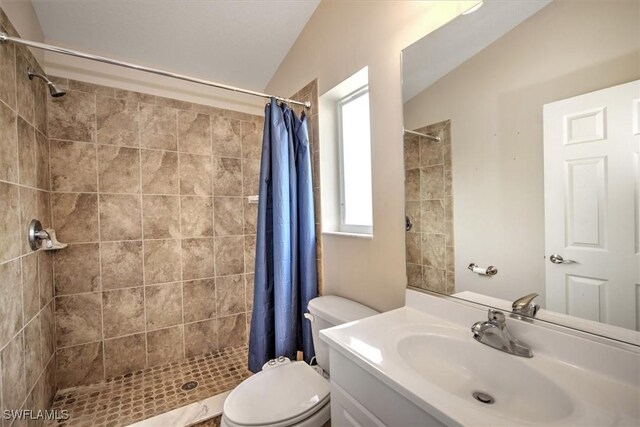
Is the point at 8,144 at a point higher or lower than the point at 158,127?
lower

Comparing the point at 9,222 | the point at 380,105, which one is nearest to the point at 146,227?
the point at 9,222

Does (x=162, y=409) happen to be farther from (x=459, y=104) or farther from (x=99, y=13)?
(x=99, y=13)

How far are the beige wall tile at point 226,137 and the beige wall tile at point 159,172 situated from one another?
337 millimetres

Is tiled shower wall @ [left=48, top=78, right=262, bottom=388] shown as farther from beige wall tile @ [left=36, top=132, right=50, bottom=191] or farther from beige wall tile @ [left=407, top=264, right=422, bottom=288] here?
beige wall tile @ [left=407, top=264, right=422, bottom=288]

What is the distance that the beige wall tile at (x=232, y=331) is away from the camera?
2342 millimetres

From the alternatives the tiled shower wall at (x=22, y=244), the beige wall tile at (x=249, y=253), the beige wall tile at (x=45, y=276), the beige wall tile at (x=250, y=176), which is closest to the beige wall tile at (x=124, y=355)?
the tiled shower wall at (x=22, y=244)

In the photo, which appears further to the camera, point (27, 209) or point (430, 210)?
point (27, 209)

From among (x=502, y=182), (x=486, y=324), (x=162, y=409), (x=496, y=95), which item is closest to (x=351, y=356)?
(x=486, y=324)

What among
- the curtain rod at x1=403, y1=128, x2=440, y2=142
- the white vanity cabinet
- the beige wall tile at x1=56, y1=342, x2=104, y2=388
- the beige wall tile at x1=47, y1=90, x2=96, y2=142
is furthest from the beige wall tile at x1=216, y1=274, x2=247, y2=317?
the curtain rod at x1=403, y1=128, x2=440, y2=142

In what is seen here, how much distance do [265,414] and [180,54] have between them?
225cm

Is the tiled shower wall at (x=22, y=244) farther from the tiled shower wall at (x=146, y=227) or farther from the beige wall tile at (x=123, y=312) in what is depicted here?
the beige wall tile at (x=123, y=312)

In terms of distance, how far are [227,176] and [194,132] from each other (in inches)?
16.5

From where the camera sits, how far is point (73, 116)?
1.82 meters

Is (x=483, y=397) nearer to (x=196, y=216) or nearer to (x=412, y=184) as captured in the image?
(x=412, y=184)
